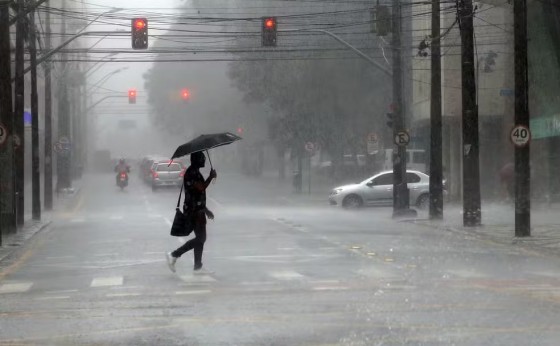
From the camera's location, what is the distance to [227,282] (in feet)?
48.8

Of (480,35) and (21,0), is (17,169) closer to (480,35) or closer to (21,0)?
(21,0)

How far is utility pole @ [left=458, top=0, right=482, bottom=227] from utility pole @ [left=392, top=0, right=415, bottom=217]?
234 inches

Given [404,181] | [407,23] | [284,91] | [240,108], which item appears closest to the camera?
[404,181]

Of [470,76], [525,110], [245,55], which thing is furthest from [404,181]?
[245,55]

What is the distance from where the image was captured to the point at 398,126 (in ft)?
113

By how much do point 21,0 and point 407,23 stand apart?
3031cm

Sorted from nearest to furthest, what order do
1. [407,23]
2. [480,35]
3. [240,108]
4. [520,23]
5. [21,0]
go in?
1. [520,23]
2. [21,0]
3. [480,35]
4. [407,23]
5. [240,108]

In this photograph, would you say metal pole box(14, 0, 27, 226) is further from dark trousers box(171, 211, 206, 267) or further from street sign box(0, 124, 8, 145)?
dark trousers box(171, 211, 206, 267)

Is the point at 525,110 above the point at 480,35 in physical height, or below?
below

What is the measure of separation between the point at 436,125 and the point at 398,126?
10.2 feet

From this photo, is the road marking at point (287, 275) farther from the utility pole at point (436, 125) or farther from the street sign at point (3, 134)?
the utility pole at point (436, 125)

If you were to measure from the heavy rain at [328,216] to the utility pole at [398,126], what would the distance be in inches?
2.7

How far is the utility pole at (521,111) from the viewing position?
2303 centimetres

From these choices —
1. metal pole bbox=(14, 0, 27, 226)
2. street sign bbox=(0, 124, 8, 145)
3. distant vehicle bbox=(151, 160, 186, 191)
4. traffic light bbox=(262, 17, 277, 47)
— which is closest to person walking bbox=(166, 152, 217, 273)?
street sign bbox=(0, 124, 8, 145)
